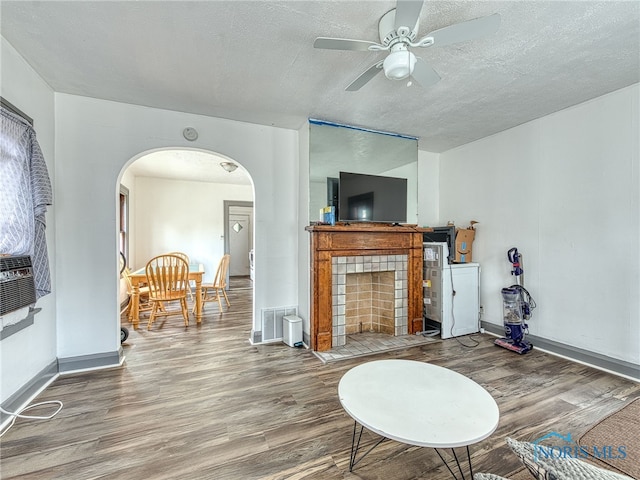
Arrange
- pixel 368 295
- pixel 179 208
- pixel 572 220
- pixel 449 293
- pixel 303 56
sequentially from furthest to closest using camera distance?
1. pixel 179 208
2. pixel 368 295
3. pixel 449 293
4. pixel 572 220
5. pixel 303 56

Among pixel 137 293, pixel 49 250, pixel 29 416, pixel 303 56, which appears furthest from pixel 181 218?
pixel 303 56

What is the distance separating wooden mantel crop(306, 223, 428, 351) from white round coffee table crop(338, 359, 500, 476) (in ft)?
4.50

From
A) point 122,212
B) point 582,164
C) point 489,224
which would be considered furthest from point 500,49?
point 122,212

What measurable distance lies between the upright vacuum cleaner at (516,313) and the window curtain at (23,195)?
4.37 meters

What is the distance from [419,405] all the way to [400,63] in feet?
6.31

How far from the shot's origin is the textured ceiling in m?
1.66

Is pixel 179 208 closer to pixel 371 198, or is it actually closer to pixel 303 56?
pixel 371 198

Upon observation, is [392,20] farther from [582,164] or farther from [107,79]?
[582,164]

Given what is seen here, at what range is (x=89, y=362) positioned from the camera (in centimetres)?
263

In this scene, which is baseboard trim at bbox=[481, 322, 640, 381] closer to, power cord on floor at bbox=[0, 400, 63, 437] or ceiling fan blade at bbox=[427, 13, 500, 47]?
ceiling fan blade at bbox=[427, 13, 500, 47]

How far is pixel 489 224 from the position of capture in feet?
12.2

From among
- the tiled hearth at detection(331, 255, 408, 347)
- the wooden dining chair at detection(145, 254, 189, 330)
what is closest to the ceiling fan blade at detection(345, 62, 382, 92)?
the tiled hearth at detection(331, 255, 408, 347)

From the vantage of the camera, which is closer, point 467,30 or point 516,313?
point 467,30

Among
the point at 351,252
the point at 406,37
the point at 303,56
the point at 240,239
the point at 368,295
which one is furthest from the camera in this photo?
the point at 240,239
